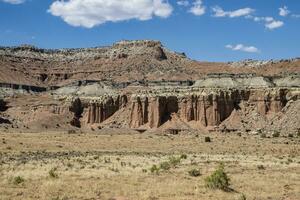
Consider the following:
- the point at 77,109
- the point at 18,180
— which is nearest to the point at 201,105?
the point at 77,109

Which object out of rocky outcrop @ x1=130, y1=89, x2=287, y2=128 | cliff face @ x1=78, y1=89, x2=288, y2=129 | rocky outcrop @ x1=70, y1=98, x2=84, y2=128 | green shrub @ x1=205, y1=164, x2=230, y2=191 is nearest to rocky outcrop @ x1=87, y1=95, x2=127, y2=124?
rocky outcrop @ x1=70, y1=98, x2=84, y2=128

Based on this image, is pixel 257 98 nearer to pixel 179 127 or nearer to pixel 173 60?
pixel 179 127

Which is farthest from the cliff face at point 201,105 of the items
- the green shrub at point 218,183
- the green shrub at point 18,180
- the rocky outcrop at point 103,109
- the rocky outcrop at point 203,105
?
the green shrub at point 18,180

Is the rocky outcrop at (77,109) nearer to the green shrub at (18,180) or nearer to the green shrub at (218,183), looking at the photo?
the green shrub at (18,180)

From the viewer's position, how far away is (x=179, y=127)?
106062 millimetres

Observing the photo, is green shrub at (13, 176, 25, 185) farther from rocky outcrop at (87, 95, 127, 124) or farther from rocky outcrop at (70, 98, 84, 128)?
rocky outcrop at (87, 95, 127, 124)

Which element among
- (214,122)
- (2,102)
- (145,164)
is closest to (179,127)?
(214,122)

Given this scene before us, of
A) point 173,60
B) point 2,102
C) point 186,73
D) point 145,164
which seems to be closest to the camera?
point 145,164

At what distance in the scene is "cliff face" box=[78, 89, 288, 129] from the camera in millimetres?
105250

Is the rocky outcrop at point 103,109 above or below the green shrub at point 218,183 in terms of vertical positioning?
above

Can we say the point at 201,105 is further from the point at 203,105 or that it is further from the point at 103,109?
the point at 103,109

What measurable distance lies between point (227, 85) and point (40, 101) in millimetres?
45007

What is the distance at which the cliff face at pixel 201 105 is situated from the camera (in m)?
105

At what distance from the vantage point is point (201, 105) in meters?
109
